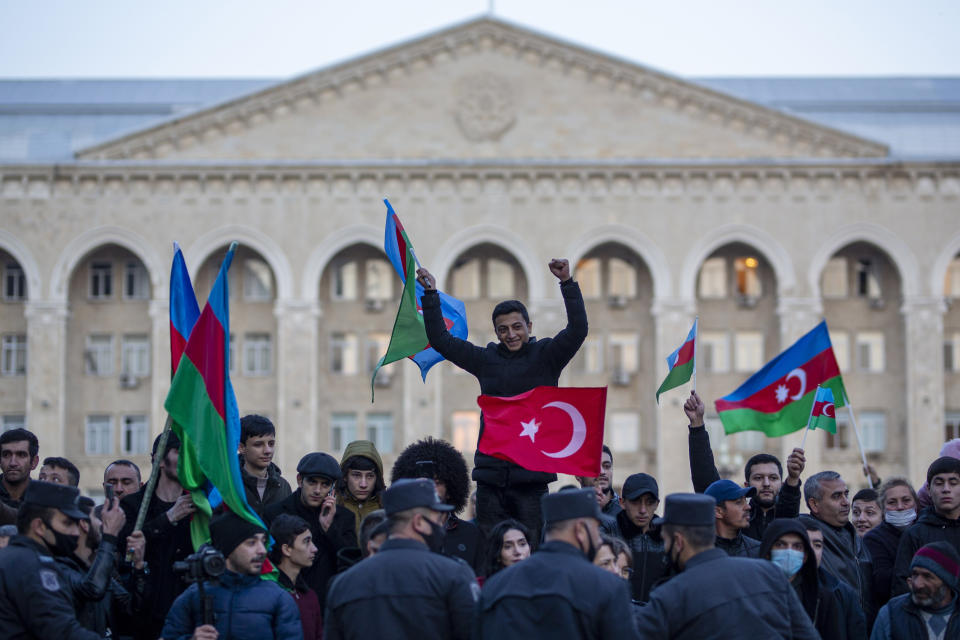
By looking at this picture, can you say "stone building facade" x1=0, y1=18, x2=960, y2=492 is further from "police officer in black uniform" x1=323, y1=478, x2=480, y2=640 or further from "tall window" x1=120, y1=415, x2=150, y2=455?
"police officer in black uniform" x1=323, y1=478, x2=480, y2=640

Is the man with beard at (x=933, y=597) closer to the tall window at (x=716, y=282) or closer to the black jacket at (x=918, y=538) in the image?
the black jacket at (x=918, y=538)

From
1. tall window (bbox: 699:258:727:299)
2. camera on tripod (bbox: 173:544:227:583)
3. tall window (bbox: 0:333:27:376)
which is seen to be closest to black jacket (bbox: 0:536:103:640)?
camera on tripod (bbox: 173:544:227:583)

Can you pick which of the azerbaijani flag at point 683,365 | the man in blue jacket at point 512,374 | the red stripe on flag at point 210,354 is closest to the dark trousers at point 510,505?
the man in blue jacket at point 512,374

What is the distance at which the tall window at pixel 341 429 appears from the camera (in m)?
46.0

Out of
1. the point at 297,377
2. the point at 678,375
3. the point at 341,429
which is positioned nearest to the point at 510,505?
the point at 678,375

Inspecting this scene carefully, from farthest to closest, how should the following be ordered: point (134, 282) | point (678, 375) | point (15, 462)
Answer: point (134, 282), point (678, 375), point (15, 462)

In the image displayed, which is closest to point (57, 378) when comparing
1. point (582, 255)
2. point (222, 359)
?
point (582, 255)

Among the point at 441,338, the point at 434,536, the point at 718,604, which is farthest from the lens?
the point at 441,338

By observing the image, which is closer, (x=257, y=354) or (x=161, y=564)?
(x=161, y=564)

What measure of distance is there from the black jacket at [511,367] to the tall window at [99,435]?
3711 centimetres

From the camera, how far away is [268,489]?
11.6 m

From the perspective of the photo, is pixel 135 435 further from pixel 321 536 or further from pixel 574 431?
pixel 574 431

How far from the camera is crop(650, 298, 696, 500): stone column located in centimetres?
4406

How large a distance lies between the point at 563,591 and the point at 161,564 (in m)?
4.16
